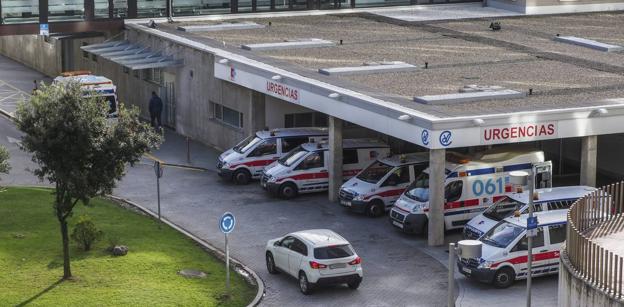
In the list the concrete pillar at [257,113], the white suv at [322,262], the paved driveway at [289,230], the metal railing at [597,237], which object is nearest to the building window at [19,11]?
the paved driveway at [289,230]

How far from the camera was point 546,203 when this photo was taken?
1314 inches

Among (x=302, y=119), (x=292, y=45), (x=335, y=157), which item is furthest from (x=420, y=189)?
(x=292, y=45)

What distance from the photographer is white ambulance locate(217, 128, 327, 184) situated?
41875 mm

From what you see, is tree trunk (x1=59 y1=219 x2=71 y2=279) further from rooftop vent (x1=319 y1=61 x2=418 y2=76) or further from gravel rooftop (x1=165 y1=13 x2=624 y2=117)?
rooftop vent (x1=319 y1=61 x2=418 y2=76)

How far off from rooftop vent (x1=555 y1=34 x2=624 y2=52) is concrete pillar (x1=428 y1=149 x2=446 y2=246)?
14.6 m

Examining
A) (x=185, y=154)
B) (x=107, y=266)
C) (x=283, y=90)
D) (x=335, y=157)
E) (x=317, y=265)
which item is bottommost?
(x=107, y=266)

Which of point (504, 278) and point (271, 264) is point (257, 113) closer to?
point (271, 264)

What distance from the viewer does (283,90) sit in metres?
41.7

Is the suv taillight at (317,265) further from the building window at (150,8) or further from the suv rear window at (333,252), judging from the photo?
the building window at (150,8)

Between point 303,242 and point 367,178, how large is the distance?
735cm

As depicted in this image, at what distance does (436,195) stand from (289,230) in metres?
4.28

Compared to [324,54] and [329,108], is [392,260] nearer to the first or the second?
[329,108]

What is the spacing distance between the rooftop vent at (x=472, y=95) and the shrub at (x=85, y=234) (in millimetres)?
9916

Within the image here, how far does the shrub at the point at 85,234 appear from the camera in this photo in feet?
108
